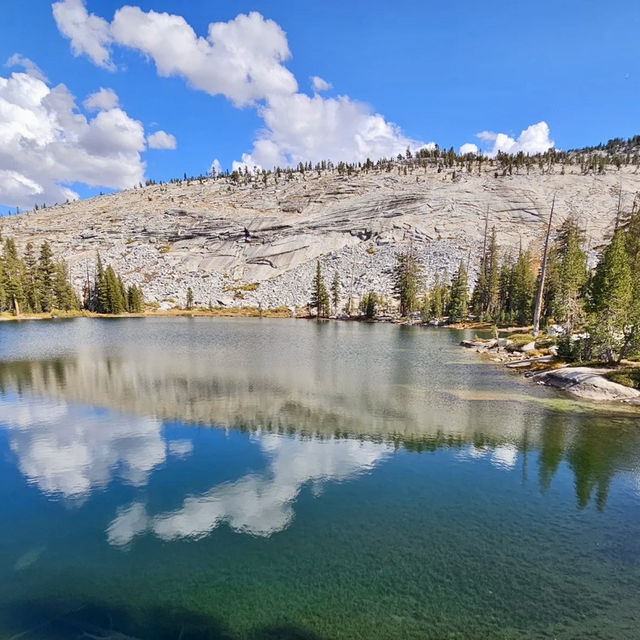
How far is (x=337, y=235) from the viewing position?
170 meters

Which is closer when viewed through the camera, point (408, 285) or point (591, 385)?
point (591, 385)

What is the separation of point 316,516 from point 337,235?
16213cm

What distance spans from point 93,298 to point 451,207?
138 meters

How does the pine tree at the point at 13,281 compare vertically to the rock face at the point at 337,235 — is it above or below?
below

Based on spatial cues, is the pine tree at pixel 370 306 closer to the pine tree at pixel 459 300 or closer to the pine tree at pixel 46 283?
the pine tree at pixel 459 300

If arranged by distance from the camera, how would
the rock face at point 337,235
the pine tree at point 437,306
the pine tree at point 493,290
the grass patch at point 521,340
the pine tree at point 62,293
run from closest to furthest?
the grass patch at point 521,340
the pine tree at point 493,290
the pine tree at point 437,306
the pine tree at point 62,293
the rock face at point 337,235

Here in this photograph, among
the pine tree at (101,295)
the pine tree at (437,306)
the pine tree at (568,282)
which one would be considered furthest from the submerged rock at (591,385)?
the pine tree at (101,295)

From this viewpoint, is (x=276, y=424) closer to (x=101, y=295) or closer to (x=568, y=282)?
(x=568, y=282)

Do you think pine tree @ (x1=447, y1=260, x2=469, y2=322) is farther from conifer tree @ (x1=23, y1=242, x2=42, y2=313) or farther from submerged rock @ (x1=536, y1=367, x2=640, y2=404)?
conifer tree @ (x1=23, y1=242, x2=42, y2=313)

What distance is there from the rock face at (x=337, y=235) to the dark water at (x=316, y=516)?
11494cm

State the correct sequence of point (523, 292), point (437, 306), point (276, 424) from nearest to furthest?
1. point (276, 424)
2. point (523, 292)
3. point (437, 306)

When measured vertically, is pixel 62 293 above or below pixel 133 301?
above

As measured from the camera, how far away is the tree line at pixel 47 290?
104 m

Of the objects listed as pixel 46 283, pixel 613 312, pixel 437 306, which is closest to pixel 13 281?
pixel 46 283
